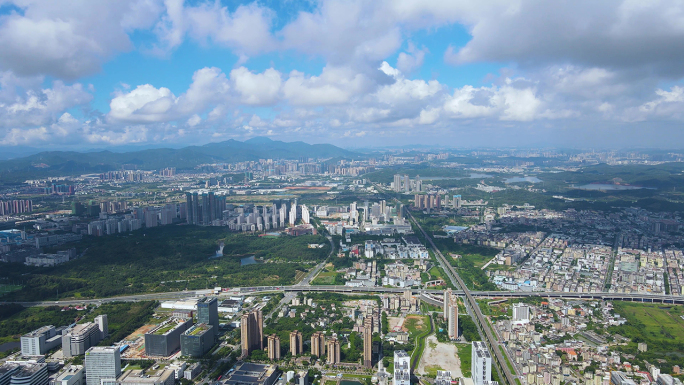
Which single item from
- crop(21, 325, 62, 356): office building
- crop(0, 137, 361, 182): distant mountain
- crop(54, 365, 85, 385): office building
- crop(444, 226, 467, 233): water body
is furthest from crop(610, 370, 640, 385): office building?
crop(0, 137, 361, 182): distant mountain

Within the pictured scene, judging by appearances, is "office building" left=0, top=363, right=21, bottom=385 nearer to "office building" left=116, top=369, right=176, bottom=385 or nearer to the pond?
"office building" left=116, top=369, right=176, bottom=385

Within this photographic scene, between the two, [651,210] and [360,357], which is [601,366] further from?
[651,210]

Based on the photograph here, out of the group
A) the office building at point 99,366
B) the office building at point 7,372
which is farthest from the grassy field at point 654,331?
the office building at point 7,372

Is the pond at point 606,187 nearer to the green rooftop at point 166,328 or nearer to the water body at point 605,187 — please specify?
the water body at point 605,187

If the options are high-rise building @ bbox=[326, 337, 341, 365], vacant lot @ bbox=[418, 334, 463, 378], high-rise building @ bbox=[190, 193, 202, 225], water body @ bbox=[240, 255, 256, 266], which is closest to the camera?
vacant lot @ bbox=[418, 334, 463, 378]

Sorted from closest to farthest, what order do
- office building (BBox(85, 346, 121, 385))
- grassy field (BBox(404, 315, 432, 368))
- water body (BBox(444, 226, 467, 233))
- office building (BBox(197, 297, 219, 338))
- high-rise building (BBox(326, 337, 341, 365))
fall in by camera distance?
office building (BBox(85, 346, 121, 385)) < high-rise building (BBox(326, 337, 341, 365)) < grassy field (BBox(404, 315, 432, 368)) < office building (BBox(197, 297, 219, 338)) < water body (BBox(444, 226, 467, 233))

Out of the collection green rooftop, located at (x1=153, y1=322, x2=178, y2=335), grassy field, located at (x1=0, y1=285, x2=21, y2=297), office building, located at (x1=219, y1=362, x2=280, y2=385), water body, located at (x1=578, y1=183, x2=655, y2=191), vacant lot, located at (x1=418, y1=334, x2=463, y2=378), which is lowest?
vacant lot, located at (x1=418, y1=334, x2=463, y2=378)

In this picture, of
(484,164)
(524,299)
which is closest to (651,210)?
(524,299)
